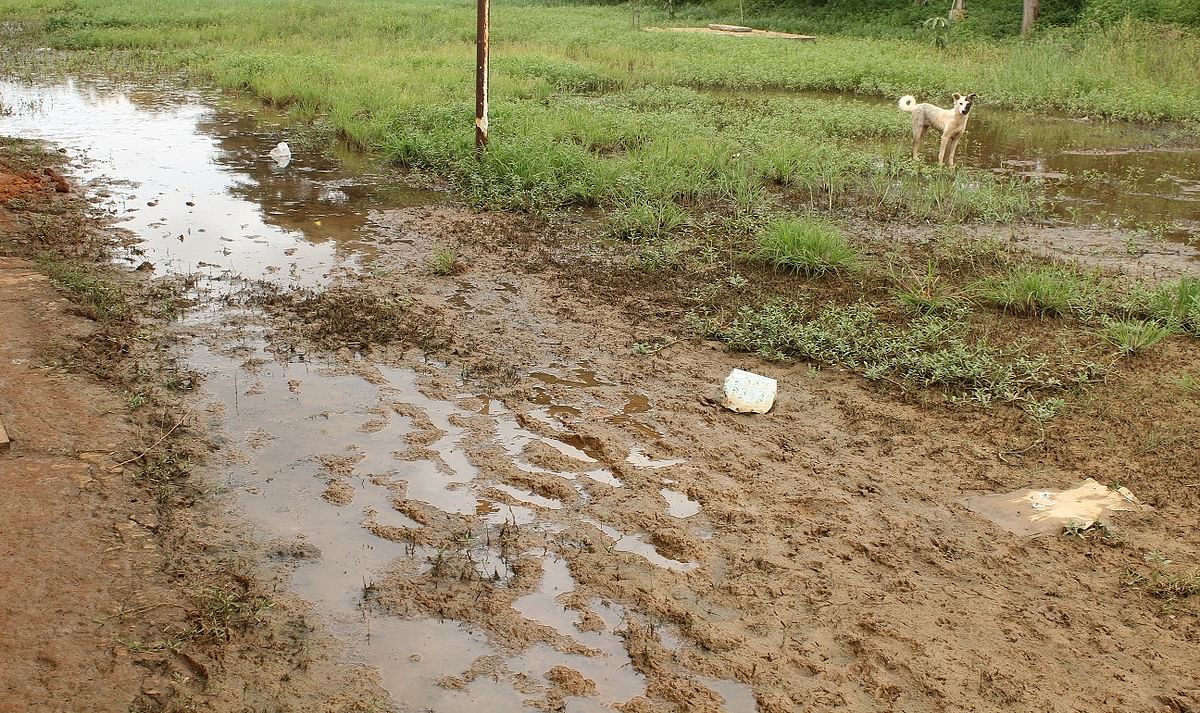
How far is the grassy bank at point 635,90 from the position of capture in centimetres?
877

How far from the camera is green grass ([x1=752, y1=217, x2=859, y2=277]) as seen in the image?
6.66 metres

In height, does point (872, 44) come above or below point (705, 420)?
above

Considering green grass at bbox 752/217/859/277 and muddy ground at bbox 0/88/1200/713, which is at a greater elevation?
green grass at bbox 752/217/859/277

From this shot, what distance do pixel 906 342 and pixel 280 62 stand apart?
12.9 meters

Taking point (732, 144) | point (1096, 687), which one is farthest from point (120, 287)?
point (732, 144)

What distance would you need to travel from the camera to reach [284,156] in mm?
10016

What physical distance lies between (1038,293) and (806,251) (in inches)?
61.5

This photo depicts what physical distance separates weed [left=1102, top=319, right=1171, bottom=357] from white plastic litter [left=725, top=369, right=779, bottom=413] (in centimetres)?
228

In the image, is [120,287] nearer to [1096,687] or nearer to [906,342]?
[906,342]

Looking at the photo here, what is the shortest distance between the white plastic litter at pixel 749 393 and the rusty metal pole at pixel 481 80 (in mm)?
5386

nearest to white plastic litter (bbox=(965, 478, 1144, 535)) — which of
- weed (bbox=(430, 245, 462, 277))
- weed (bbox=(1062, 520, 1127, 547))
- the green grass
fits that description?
weed (bbox=(1062, 520, 1127, 547))

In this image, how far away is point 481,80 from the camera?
30.3 feet


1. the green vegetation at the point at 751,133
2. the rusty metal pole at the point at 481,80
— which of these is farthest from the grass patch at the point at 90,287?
the rusty metal pole at the point at 481,80

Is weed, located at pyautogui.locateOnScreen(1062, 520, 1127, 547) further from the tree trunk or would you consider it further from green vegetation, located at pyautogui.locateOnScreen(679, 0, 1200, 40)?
the tree trunk
